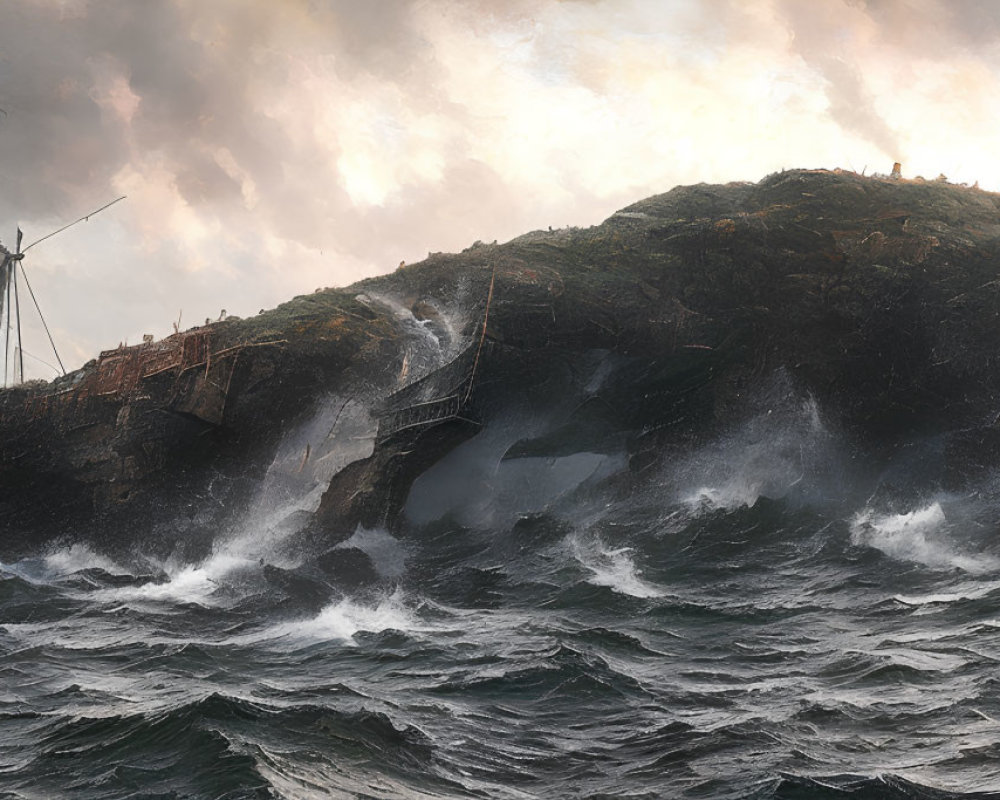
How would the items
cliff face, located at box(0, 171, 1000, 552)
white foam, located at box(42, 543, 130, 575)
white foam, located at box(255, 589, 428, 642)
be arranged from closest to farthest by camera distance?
white foam, located at box(255, 589, 428, 642) → white foam, located at box(42, 543, 130, 575) → cliff face, located at box(0, 171, 1000, 552)

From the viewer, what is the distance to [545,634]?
691 inches

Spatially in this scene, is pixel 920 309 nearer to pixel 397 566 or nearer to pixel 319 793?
pixel 397 566

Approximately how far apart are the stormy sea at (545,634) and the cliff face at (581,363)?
731 millimetres

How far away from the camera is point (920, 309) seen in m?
27.1

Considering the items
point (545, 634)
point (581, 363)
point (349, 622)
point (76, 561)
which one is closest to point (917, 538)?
point (581, 363)

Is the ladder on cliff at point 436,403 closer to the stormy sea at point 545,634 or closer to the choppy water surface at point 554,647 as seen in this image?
the stormy sea at point 545,634

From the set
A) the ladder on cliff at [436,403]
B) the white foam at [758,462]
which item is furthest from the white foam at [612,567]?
the ladder on cliff at [436,403]

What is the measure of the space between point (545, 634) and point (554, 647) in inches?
51.3

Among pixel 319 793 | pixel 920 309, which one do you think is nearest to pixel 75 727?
pixel 319 793

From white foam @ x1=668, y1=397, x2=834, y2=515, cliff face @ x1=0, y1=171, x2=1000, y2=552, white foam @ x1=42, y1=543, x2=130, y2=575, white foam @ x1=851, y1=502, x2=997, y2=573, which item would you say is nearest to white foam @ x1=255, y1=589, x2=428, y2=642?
cliff face @ x1=0, y1=171, x2=1000, y2=552

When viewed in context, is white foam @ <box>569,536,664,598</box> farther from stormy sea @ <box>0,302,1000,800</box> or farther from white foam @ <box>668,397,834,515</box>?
white foam @ <box>668,397,834,515</box>

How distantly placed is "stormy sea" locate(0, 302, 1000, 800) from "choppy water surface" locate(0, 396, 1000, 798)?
69 mm

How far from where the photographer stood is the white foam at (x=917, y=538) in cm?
2075

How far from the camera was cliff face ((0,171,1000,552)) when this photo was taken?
2642 centimetres
